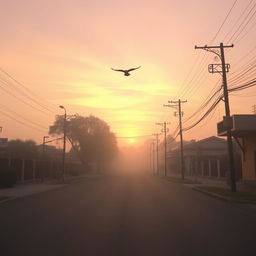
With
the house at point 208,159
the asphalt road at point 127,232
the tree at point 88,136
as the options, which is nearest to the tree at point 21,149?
the tree at point 88,136

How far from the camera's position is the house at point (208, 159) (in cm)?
5158

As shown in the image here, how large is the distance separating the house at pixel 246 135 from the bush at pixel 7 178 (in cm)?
1974

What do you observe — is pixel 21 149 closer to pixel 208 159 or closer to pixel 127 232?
pixel 208 159

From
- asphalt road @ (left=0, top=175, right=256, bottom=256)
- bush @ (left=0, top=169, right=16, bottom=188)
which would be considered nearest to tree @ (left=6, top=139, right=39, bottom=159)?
bush @ (left=0, top=169, right=16, bottom=188)

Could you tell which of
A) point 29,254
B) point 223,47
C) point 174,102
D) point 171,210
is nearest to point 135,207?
point 171,210

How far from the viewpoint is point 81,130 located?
92.4 m

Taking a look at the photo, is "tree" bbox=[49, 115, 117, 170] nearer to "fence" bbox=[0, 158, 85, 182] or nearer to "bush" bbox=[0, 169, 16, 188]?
"fence" bbox=[0, 158, 85, 182]

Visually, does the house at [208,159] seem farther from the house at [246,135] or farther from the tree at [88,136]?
the tree at [88,136]

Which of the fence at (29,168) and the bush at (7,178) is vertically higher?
the fence at (29,168)

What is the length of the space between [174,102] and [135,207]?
41784 millimetres

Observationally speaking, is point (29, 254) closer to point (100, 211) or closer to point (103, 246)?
point (103, 246)

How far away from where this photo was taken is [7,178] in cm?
3603

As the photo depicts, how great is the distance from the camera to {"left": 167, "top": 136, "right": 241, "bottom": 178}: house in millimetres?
51581

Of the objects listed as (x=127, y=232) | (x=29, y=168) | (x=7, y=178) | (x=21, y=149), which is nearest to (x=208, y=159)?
(x=29, y=168)
